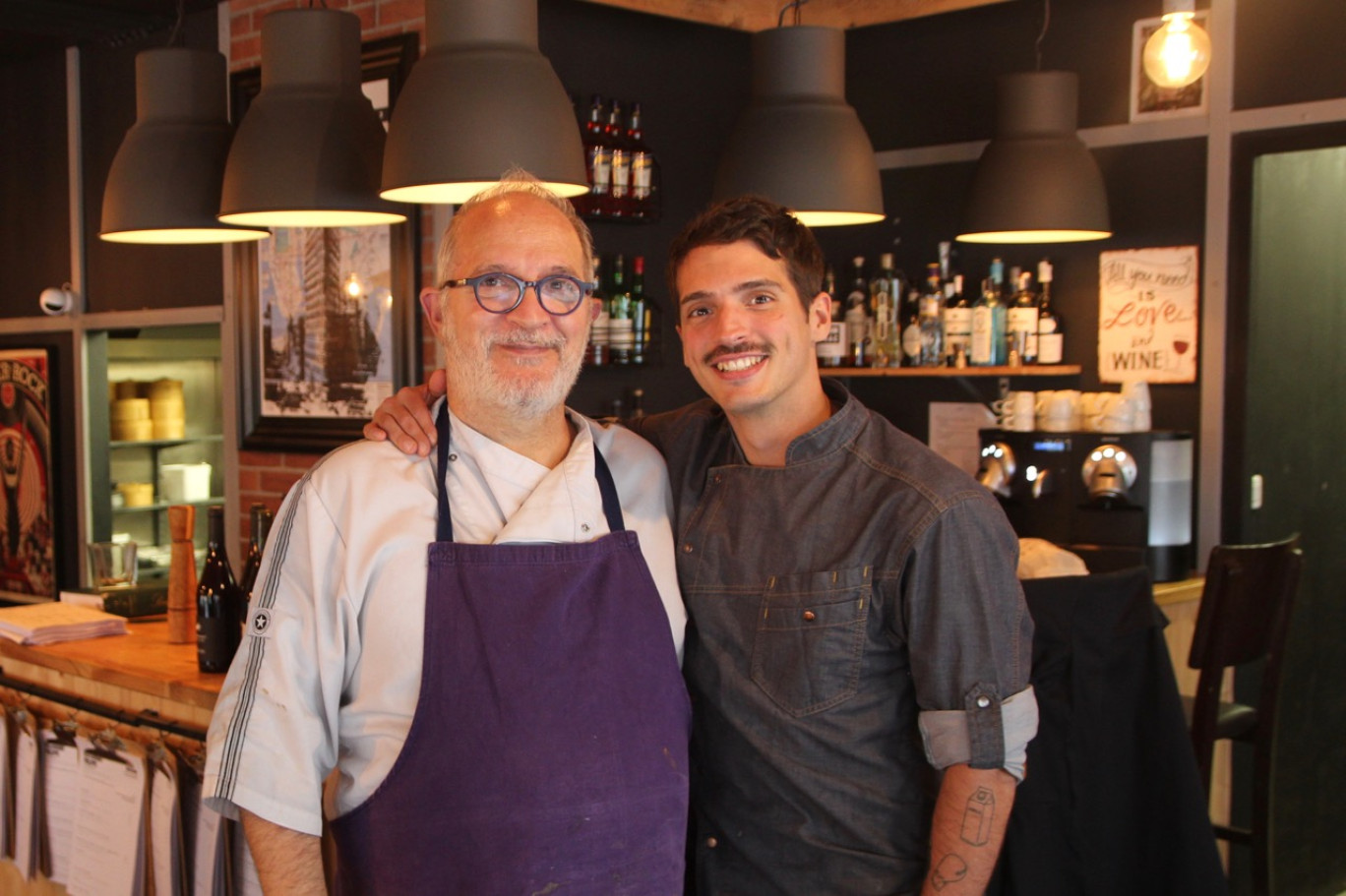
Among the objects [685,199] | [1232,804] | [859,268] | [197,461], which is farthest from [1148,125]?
[197,461]

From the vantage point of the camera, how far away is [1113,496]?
3883 millimetres

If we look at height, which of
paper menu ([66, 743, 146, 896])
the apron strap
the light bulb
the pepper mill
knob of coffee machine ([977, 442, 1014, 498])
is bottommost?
paper menu ([66, 743, 146, 896])

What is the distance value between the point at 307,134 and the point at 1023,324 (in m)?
2.86

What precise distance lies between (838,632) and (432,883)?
653 mm

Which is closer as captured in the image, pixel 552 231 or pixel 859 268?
pixel 552 231

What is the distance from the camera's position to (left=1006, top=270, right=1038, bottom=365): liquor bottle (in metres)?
4.62

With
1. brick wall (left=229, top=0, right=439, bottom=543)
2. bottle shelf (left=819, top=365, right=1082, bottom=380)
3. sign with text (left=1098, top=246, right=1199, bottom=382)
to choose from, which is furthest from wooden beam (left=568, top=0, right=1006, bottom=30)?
bottle shelf (left=819, top=365, right=1082, bottom=380)

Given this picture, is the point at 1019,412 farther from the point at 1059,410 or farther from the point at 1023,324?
the point at 1023,324

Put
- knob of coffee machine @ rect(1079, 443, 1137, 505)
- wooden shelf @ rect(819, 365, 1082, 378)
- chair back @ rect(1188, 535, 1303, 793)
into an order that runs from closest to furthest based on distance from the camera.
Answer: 1. chair back @ rect(1188, 535, 1303, 793)
2. knob of coffee machine @ rect(1079, 443, 1137, 505)
3. wooden shelf @ rect(819, 365, 1082, 378)

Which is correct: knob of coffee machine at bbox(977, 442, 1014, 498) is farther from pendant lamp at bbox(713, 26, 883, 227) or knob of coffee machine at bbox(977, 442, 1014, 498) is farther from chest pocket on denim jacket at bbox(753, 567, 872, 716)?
chest pocket on denim jacket at bbox(753, 567, 872, 716)

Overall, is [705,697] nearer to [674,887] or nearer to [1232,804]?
[674,887]

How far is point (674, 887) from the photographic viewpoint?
187 cm

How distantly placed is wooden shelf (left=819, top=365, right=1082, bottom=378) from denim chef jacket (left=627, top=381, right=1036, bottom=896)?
2.53 m

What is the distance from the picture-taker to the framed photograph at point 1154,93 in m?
4.25
